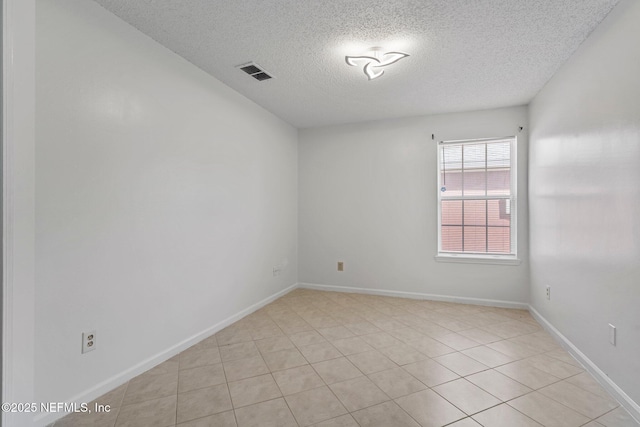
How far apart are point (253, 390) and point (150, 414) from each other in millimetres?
582

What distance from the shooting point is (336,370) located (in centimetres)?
221

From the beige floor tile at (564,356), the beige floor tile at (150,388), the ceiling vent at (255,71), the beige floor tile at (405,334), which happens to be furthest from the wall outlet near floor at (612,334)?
the ceiling vent at (255,71)

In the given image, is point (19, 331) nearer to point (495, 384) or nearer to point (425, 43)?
point (495, 384)

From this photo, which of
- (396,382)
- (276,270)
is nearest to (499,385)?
(396,382)

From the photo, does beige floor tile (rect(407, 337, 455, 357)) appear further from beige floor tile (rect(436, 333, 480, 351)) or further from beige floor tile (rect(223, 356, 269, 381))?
beige floor tile (rect(223, 356, 269, 381))

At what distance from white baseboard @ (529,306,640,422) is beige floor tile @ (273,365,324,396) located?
1.77 meters

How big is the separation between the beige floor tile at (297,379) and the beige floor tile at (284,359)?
0.06m

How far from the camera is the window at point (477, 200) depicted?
375cm

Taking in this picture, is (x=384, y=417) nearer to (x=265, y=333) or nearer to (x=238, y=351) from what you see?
(x=238, y=351)

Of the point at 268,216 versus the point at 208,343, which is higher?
the point at 268,216

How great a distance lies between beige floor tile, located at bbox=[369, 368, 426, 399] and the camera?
76.4 inches

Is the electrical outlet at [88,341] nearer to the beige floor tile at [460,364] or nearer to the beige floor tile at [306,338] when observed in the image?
the beige floor tile at [306,338]

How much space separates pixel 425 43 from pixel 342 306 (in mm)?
2877

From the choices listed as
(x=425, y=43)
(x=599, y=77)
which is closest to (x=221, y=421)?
(x=425, y=43)
